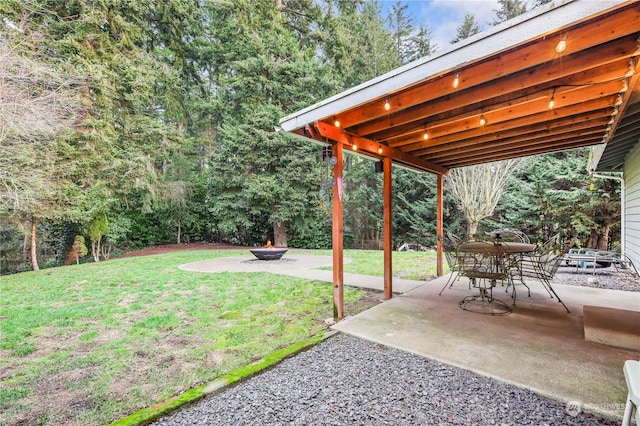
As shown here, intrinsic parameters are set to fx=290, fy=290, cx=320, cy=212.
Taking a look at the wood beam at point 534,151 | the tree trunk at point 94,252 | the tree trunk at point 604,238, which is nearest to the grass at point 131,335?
the wood beam at point 534,151

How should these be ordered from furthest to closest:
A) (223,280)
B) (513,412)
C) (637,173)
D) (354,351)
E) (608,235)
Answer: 1. (608,235)
2. (223,280)
3. (637,173)
4. (354,351)
5. (513,412)

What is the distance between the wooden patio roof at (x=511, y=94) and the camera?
177 cm

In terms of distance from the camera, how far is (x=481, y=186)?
848 centimetres

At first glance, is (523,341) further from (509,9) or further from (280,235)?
(509,9)

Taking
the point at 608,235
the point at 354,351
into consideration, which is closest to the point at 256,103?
the point at 354,351

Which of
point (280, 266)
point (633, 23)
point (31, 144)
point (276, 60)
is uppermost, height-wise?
point (276, 60)

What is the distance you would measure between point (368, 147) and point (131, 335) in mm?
3321

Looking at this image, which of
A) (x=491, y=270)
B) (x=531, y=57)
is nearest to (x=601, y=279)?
(x=491, y=270)

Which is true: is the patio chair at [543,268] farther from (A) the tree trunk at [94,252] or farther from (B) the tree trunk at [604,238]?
(A) the tree trunk at [94,252]

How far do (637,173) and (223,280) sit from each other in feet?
24.3

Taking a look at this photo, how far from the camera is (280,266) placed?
6.74 metres

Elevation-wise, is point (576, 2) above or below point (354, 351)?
above

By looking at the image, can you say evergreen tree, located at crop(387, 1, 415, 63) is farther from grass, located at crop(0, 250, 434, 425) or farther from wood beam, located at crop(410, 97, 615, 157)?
grass, located at crop(0, 250, 434, 425)

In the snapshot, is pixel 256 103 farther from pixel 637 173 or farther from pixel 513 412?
pixel 513 412
